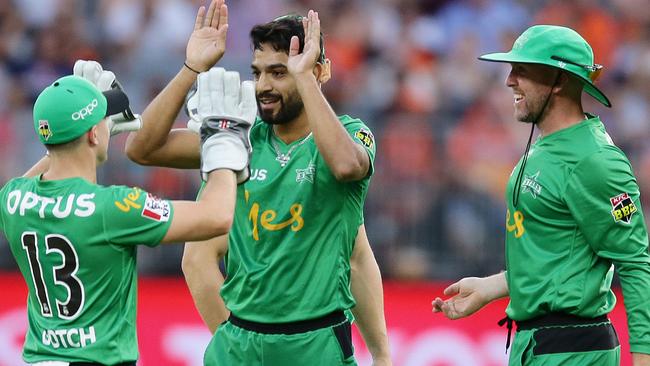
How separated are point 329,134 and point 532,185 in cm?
102

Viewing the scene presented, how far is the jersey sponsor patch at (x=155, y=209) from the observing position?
5.44 metres

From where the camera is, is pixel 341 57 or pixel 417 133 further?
pixel 341 57

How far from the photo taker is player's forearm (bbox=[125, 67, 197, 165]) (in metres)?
6.19

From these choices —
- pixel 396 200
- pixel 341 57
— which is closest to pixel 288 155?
pixel 396 200

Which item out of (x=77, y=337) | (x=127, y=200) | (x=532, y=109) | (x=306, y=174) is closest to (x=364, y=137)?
(x=306, y=174)

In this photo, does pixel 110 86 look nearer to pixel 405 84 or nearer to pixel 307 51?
pixel 307 51

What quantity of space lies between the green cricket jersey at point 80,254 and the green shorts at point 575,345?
1892mm

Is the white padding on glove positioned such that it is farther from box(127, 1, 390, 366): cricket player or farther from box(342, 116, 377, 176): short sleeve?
box(342, 116, 377, 176): short sleeve

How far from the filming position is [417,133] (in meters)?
11.3

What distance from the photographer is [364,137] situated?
246 inches

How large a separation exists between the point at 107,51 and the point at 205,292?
6374 mm

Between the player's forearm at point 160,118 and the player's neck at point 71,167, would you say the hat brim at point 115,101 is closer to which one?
the player's forearm at point 160,118

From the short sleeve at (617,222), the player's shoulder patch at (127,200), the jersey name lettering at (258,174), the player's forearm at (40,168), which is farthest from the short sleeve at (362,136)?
the player's forearm at (40,168)

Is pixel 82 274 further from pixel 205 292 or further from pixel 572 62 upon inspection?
pixel 572 62
